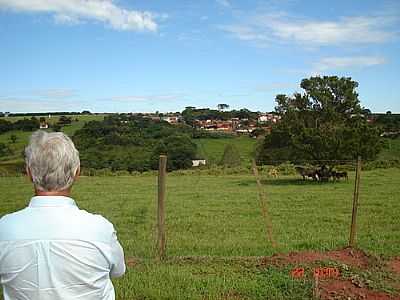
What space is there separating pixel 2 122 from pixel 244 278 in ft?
179

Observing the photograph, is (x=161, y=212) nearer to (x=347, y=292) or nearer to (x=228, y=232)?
(x=228, y=232)

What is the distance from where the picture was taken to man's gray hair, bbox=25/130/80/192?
2.18m

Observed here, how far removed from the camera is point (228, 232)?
36.6 ft

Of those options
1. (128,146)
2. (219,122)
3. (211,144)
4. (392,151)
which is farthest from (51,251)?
(219,122)

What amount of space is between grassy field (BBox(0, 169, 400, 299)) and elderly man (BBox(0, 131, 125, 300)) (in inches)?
158

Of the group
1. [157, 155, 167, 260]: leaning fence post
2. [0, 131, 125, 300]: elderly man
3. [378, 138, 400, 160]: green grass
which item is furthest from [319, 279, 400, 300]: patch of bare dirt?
[378, 138, 400, 160]: green grass

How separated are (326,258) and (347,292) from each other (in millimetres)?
1377

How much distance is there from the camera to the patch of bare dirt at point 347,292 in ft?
19.3

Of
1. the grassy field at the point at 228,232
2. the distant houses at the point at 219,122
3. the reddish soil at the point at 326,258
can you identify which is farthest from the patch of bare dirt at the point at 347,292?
the distant houses at the point at 219,122

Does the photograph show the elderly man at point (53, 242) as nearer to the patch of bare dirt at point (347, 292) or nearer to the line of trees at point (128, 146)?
the patch of bare dirt at point (347, 292)

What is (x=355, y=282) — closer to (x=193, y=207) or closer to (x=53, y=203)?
(x=53, y=203)

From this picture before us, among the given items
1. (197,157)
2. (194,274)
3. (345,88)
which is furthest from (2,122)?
(194,274)

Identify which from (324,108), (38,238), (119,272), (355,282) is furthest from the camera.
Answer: (324,108)

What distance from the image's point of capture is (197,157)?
2099 inches
